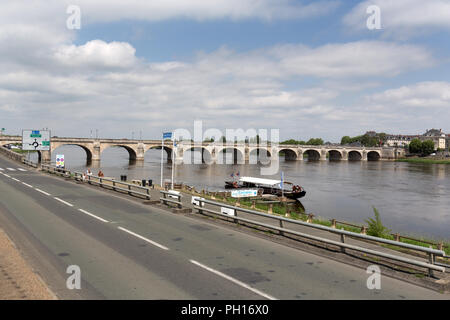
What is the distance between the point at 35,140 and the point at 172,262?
153 ft

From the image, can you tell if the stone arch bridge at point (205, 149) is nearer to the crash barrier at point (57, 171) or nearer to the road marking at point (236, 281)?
the crash barrier at point (57, 171)

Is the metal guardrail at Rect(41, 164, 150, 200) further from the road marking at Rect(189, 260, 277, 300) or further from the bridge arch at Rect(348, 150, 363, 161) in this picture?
the bridge arch at Rect(348, 150, 363, 161)

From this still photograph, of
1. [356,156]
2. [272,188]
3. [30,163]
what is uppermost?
[30,163]

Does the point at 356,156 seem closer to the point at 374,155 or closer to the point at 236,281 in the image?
the point at 374,155

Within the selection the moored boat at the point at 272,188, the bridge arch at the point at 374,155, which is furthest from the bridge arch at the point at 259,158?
the moored boat at the point at 272,188

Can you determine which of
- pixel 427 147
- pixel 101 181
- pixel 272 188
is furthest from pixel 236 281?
pixel 427 147

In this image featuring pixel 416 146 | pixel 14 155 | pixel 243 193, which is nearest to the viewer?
pixel 243 193

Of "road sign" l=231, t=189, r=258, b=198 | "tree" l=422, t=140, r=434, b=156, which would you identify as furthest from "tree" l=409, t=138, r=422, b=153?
"road sign" l=231, t=189, r=258, b=198

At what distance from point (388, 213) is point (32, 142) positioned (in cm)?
4587

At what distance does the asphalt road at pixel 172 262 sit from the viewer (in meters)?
8.01

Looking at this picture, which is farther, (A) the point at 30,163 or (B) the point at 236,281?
(A) the point at 30,163

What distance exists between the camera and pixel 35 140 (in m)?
49.2

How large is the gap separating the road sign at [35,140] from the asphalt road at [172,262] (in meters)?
35.5
